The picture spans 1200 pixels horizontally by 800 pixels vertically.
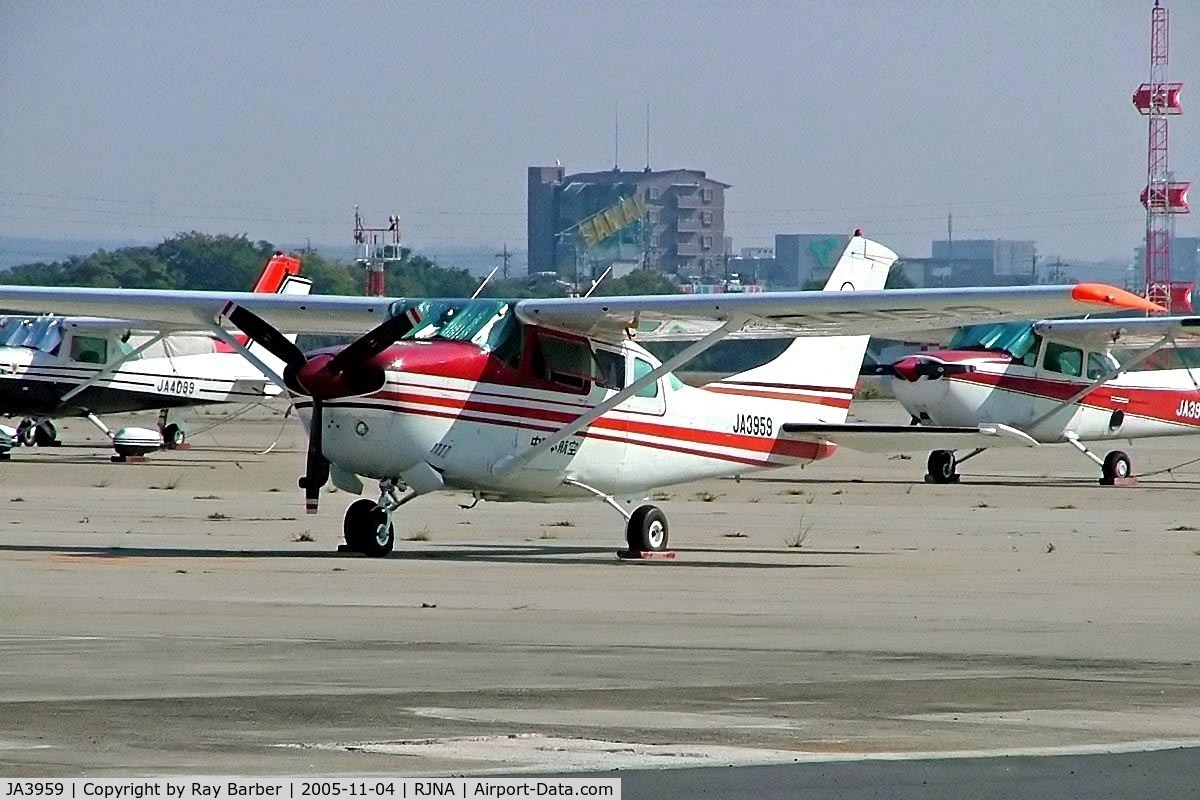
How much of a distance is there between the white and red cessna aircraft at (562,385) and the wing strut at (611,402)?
20 millimetres

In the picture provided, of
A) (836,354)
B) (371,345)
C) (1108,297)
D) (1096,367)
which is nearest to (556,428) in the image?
(371,345)

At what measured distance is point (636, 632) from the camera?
1280 centimetres

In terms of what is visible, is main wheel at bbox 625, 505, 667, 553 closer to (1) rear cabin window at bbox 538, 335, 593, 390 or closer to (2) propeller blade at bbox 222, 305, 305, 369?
(1) rear cabin window at bbox 538, 335, 593, 390

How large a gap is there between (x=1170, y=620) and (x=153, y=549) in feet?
31.0

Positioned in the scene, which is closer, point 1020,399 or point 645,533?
point 645,533

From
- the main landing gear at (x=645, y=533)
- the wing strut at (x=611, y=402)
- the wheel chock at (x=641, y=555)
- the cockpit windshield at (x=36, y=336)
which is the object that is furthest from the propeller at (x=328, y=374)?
the cockpit windshield at (x=36, y=336)

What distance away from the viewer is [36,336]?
38.9 metres

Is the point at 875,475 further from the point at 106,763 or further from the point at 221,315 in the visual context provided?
the point at 106,763

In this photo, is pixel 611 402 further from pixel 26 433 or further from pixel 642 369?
pixel 26 433

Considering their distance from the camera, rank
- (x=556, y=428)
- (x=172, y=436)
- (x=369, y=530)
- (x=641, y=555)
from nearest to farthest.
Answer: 1. (x=369, y=530)
2. (x=556, y=428)
3. (x=641, y=555)
4. (x=172, y=436)

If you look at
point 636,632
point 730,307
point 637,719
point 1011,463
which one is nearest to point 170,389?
point 1011,463

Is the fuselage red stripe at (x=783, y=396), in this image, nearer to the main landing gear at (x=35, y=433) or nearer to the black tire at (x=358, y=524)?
the black tire at (x=358, y=524)

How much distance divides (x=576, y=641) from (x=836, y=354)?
10.6 meters

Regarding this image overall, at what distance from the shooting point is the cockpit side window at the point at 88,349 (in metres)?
38.8
